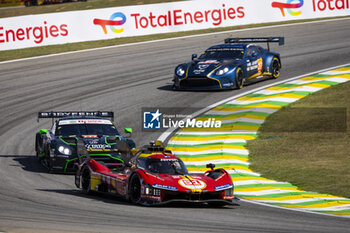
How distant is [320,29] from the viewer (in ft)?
115

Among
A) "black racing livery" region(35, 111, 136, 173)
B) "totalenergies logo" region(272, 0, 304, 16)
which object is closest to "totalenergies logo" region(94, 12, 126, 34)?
"totalenergies logo" region(272, 0, 304, 16)

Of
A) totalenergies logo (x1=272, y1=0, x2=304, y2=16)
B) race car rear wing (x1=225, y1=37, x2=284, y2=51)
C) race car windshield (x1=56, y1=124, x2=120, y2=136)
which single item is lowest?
race car windshield (x1=56, y1=124, x2=120, y2=136)

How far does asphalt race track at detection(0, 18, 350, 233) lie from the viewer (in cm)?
1145

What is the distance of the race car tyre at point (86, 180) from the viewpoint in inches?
584

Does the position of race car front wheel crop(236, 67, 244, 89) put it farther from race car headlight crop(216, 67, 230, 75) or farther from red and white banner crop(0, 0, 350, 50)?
red and white banner crop(0, 0, 350, 50)

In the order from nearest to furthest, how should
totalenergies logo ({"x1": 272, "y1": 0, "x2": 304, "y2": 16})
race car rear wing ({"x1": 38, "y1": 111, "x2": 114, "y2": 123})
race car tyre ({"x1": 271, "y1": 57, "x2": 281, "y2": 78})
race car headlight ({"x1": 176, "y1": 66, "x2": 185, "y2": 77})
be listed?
race car rear wing ({"x1": 38, "y1": 111, "x2": 114, "y2": 123}) < race car headlight ({"x1": 176, "y1": 66, "x2": 185, "y2": 77}) < race car tyre ({"x1": 271, "y1": 57, "x2": 281, "y2": 78}) < totalenergies logo ({"x1": 272, "y1": 0, "x2": 304, "y2": 16})

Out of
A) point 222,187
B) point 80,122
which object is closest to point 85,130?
point 80,122

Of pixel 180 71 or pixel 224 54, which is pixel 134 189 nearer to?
pixel 180 71

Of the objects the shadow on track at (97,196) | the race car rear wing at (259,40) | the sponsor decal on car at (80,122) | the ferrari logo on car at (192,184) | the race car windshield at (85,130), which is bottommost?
the shadow on track at (97,196)

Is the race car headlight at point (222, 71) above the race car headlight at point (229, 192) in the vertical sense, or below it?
above

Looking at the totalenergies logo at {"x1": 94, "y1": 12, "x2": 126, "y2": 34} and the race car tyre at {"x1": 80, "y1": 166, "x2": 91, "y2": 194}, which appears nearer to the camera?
the race car tyre at {"x1": 80, "y1": 166, "x2": 91, "y2": 194}

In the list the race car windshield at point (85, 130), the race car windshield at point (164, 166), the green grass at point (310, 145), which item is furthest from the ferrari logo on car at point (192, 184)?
the race car windshield at point (85, 130)

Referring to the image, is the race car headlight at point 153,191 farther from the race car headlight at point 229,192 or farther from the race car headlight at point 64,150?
the race car headlight at point 64,150

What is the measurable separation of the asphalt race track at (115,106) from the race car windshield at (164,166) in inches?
32.3
